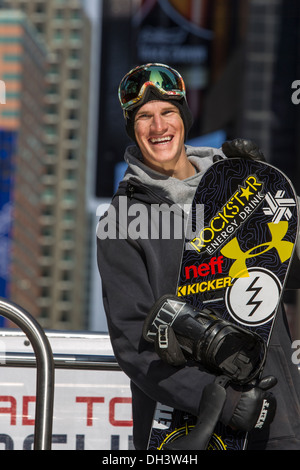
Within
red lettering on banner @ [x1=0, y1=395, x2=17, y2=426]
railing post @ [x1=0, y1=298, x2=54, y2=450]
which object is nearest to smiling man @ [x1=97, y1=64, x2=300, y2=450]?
railing post @ [x1=0, y1=298, x2=54, y2=450]

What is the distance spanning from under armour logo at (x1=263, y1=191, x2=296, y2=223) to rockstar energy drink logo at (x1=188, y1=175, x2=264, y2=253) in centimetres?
3

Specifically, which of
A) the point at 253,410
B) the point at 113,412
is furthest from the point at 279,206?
the point at 113,412

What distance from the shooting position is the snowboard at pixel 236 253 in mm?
2725

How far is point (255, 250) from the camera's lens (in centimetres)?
284

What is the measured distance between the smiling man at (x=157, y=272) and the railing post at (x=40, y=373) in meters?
0.29

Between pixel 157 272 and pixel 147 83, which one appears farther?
pixel 147 83

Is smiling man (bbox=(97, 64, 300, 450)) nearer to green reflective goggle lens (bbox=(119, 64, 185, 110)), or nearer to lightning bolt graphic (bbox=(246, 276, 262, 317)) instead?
green reflective goggle lens (bbox=(119, 64, 185, 110))

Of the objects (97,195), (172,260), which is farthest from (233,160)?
(97,195)

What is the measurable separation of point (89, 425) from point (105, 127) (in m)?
16.1

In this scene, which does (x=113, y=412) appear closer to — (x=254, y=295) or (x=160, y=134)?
(x=254, y=295)

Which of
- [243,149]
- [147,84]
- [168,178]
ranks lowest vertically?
[168,178]

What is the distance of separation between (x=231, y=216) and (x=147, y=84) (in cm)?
57

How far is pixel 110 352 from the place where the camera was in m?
3.54

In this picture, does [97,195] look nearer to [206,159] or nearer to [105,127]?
[105,127]
